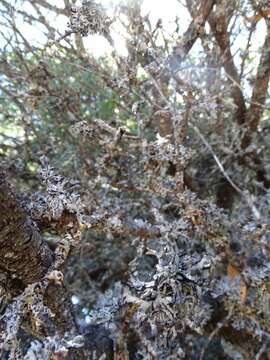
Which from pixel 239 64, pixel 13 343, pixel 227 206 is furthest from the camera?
pixel 227 206

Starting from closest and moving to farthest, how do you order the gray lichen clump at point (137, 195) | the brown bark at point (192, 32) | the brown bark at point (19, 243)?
the brown bark at point (19, 243)
the gray lichen clump at point (137, 195)
the brown bark at point (192, 32)

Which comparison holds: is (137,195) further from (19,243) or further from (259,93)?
(19,243)

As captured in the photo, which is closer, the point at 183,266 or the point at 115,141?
the point at 183,266

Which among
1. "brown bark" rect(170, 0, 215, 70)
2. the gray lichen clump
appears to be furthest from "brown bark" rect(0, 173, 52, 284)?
"brown bark" rect(170, 0, 215, 70)

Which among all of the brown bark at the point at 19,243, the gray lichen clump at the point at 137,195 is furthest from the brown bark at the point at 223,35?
the brown bark at the point at 19,243

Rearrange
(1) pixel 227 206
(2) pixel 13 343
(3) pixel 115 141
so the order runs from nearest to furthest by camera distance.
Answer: (2) pixel 13 343
(3) pixel 115 141
(1) pixel 227 206

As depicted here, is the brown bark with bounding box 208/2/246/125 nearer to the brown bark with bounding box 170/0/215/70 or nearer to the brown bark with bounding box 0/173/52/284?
the brown bark with bounding box 170/0/215/70

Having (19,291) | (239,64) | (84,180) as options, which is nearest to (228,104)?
(239,64)

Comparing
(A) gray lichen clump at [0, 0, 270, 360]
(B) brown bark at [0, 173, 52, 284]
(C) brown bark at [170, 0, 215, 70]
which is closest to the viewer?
(B) brown bark at [0, 173, 52, 284]

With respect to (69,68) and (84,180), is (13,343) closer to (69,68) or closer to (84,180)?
(84,180)

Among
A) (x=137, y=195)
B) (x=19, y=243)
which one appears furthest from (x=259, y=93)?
(x=19, y=243)

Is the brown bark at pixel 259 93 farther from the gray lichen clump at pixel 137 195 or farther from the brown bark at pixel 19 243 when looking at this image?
the brown bark at pixel 19 243
